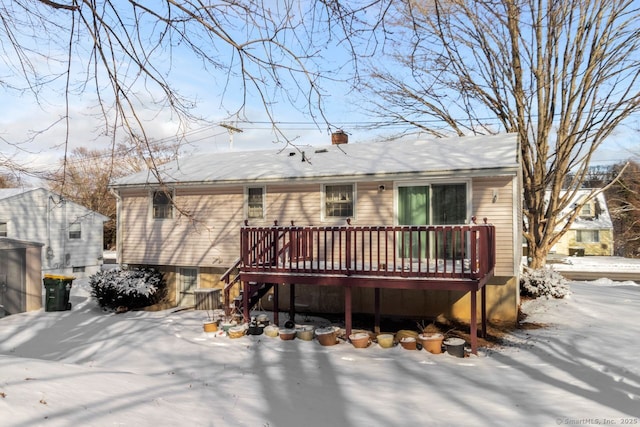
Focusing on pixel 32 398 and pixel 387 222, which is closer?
pixel 32 398

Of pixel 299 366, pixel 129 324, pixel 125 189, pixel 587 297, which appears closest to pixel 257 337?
pixel 299 366

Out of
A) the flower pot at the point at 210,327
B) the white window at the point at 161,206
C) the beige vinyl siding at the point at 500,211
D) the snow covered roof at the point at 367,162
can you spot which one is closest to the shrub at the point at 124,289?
the white window at the point at 161,206

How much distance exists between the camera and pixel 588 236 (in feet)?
137

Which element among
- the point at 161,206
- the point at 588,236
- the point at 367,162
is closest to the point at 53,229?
the point at 161,206

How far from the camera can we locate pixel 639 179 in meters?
34.6

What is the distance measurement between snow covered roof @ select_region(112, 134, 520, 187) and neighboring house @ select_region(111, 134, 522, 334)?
0.10 feet

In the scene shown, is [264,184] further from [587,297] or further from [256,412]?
[587,297]

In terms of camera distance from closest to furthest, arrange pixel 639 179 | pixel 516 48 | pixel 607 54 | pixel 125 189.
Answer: pixel 125 189 → pixel 607 54 → pixel 516 48 → pixel 639 179

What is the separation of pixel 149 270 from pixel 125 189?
2.73 metres

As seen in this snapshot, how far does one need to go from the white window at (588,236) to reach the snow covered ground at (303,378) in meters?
34.6

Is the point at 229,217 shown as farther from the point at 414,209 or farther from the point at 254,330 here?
the point at 414,209

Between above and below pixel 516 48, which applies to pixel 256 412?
below

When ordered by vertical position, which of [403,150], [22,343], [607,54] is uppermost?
[607,54]

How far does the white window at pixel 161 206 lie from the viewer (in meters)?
14.1
